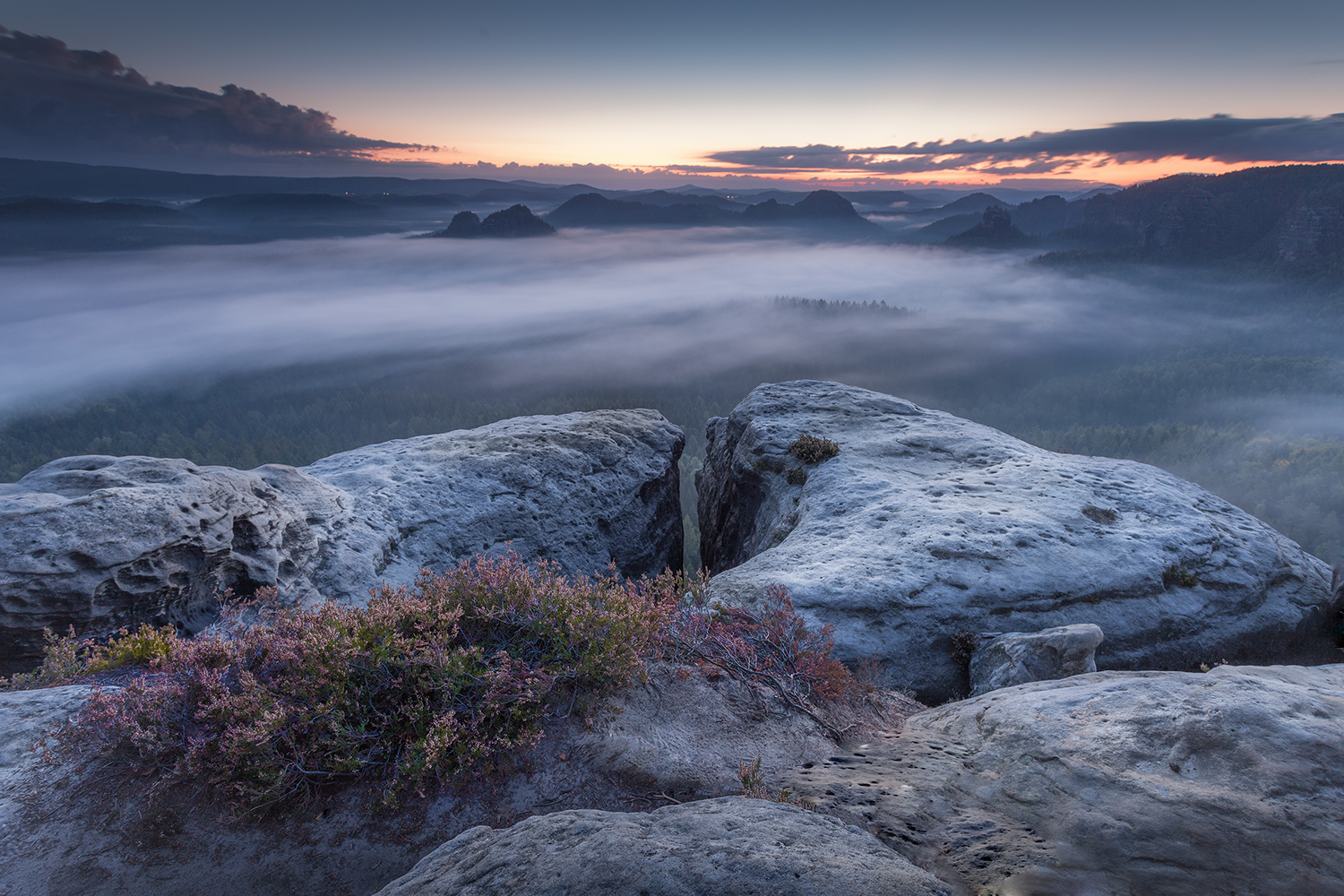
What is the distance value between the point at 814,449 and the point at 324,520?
14370 mm

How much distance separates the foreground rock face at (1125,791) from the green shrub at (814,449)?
11.9 metres

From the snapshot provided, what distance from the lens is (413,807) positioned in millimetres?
5645

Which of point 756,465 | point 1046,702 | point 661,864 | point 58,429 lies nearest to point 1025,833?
point 1046,702


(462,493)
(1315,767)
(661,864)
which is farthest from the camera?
(462,493)

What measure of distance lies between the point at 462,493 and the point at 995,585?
15.2m

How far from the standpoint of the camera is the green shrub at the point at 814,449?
19.1 metres

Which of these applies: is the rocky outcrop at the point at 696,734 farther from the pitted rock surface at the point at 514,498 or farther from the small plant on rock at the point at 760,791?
the pitted rock surface at the point at 514,498

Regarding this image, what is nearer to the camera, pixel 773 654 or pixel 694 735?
pixel 694 735

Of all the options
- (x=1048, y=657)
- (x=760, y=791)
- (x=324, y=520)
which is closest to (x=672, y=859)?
(x=760, y=791)

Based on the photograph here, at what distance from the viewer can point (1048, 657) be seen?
997cm

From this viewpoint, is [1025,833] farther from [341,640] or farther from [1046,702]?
[341,640]

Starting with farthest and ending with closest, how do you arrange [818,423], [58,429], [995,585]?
[58,429] → [818,423] → [995,585]

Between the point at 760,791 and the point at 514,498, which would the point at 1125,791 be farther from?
the point at 514,498

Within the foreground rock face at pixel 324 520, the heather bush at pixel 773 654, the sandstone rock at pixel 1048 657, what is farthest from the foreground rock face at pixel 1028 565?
the foreground rock face at pixel 324 520
